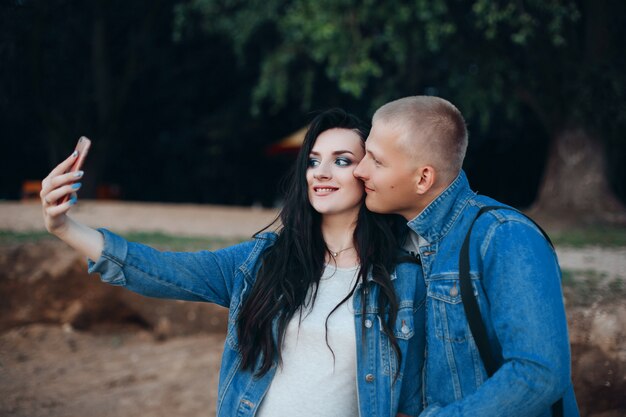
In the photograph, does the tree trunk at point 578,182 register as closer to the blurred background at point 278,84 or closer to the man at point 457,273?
the blurred background at point 278,84

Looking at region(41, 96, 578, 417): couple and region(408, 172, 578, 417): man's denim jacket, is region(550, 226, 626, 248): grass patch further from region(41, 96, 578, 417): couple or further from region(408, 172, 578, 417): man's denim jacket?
region(408, 172, 578, 417): man's denim jacket

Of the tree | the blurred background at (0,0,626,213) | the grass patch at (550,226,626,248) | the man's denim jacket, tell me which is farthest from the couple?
the tree

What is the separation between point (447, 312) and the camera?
188 cm

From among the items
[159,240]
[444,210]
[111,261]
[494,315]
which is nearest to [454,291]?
[494,315]

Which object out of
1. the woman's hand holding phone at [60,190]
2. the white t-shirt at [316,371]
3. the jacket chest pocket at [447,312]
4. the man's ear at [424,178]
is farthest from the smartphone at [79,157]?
the jacket chest pocket at [447,312]

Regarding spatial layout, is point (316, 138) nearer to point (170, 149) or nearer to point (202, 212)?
point (202, 212)

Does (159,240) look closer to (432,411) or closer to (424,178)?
(424,178)

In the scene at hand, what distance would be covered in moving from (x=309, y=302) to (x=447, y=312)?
1.84 feet

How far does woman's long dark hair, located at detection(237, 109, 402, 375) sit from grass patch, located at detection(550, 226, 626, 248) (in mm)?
6040

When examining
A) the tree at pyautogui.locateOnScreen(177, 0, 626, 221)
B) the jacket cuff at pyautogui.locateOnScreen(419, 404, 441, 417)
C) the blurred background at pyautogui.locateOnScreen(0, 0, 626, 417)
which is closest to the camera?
the jacket cuff at pyautogui.locateOnScreen(419, 404, 441, 417)

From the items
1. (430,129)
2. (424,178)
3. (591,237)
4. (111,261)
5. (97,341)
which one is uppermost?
(430,129)

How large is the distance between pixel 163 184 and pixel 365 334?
853 inches

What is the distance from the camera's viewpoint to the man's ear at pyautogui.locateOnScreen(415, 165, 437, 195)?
198 centimetres

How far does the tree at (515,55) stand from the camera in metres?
9.39
